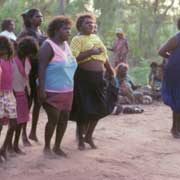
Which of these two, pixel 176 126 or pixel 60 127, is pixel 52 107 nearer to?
pixel 60 127

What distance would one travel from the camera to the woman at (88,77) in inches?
232

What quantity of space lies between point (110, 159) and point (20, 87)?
128cm

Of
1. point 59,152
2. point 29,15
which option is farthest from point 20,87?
point 29,15

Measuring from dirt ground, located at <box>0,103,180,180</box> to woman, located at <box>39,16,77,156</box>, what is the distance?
0.39m

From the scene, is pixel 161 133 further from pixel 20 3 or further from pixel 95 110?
pixel 20 3

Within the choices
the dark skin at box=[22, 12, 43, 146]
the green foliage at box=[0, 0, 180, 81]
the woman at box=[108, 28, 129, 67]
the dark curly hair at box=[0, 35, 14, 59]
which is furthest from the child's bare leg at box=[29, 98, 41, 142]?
the green foliage at box=[0, 0, 180, 81]

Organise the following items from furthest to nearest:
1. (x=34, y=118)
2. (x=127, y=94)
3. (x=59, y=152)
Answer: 1. (x=127, y=94)
2. (x=34, y=118)
3. (x=59, y=152)

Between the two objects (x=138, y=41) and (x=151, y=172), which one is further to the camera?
(x=138, y=41)

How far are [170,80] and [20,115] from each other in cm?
264

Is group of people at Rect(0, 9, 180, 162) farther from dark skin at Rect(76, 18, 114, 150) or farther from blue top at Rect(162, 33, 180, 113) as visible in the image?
blue top at Rect(162, 33, 180, 113)

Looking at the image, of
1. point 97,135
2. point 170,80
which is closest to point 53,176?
point 97,135

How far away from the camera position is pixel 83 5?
18875mm

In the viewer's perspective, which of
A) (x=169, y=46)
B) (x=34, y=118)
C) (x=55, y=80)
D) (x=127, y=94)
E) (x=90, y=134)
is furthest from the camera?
(x=127, y=94)

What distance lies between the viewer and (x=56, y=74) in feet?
17.9
